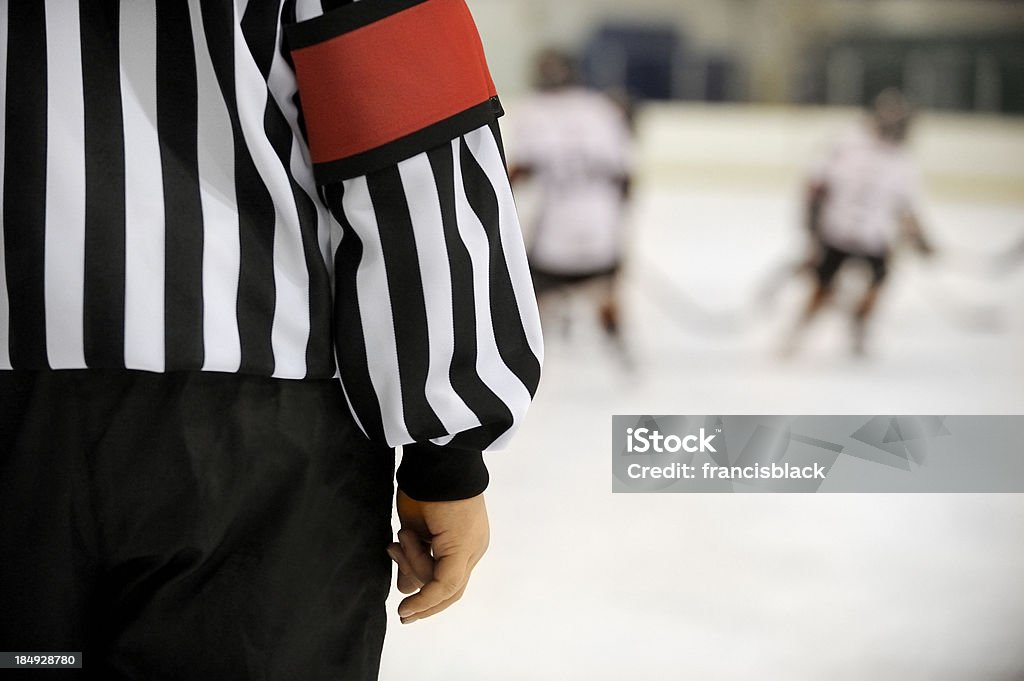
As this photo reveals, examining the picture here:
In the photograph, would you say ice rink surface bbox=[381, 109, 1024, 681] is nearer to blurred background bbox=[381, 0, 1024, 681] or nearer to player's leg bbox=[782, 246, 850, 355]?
blurred background bbox=[381, 0, 1024, 681]

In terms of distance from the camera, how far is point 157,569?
0.43m

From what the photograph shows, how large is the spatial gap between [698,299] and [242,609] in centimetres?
358

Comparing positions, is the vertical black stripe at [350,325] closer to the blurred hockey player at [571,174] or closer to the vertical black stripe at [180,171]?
the vertical black stripe at [180,171]

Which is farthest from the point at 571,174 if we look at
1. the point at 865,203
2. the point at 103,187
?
A: the point at 103,187

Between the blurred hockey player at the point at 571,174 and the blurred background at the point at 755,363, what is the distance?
96 millimetres

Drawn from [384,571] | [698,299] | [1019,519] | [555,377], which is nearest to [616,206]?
[555,377]

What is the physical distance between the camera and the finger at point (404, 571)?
52cm

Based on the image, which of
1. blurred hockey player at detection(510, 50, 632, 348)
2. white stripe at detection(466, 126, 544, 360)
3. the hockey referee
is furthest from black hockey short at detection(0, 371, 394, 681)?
blurred hockey player at detection(510, 50, 632, 348)

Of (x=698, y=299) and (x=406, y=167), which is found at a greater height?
(x=406, y=167)

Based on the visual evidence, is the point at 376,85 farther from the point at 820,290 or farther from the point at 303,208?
the point at 820,290

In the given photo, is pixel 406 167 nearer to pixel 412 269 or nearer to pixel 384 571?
pixel 412 269

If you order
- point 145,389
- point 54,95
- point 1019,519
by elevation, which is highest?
point 54,95

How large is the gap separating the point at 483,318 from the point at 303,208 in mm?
103

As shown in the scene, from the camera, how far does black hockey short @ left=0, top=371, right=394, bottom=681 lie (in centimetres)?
41
